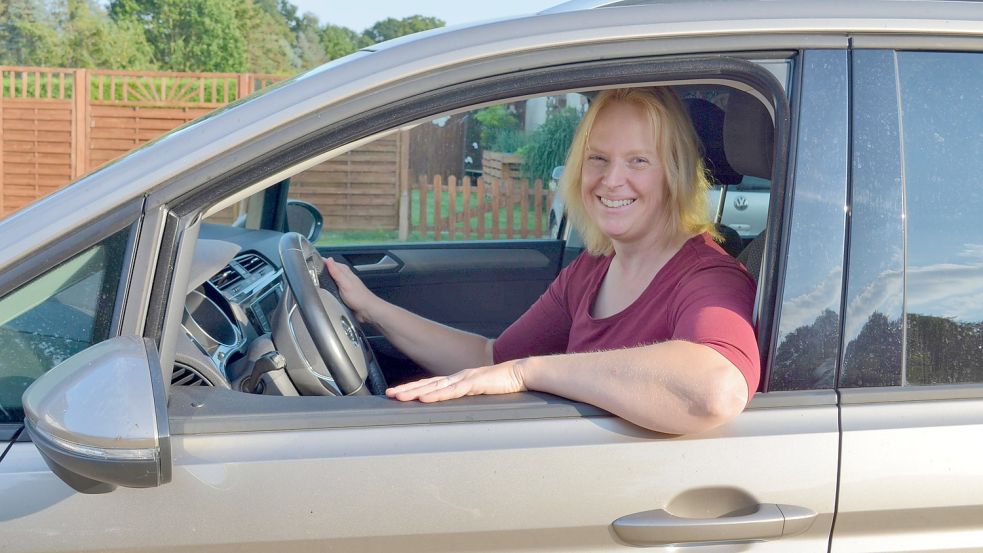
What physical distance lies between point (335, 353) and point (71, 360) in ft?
2.40

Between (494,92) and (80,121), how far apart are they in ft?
43.2

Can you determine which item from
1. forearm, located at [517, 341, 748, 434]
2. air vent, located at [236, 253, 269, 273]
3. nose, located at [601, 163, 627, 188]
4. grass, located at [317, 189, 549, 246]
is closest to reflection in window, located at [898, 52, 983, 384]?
forearm, located at [517, 341, 748, 434]

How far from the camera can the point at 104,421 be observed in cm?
138

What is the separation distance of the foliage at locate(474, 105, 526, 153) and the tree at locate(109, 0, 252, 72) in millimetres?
14614

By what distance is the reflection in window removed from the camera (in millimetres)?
1628

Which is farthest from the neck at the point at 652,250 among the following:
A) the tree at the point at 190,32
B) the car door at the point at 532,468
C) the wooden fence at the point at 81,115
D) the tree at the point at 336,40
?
the tree at the point at 336,40

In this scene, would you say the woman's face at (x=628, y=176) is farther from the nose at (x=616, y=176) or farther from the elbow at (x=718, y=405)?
the elbow at (x=718, y=405)

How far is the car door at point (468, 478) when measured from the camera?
1.48m

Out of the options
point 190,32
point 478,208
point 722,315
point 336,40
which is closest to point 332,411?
point 722,315

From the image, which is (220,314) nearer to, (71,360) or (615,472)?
(71,360)

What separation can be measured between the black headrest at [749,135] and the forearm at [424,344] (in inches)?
33.5

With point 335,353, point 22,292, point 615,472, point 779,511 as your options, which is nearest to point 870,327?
point 779,511

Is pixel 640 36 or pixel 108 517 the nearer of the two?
pixel 108 517

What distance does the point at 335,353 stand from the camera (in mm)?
2123
